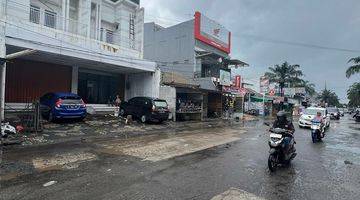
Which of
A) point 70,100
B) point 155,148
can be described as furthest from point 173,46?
point 155,148

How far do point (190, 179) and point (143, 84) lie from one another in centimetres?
1949

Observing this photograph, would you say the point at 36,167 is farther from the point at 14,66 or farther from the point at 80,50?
the point at 14,66

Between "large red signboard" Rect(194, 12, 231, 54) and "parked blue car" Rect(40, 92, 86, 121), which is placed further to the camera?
"large red signboard" Rect(194, 12, 231, 54)

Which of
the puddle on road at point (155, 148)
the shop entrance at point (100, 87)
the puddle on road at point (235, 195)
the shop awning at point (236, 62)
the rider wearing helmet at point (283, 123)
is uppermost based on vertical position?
the shop awning at point (236, 62)

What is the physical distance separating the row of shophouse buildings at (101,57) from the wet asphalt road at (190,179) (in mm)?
6680

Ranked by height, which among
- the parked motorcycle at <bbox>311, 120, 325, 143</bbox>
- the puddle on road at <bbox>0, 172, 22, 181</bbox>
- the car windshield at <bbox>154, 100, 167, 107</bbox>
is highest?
the car windshield at <bbox>154, 100, 167, 107</bbox>

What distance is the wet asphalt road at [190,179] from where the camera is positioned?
19.7 feet

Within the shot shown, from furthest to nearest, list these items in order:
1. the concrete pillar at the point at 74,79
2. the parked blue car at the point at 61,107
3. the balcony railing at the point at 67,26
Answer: the concrete pillar at the point at 74,79, the balcony railing at the point at 67,26, the parked blue car at the point at 61,107

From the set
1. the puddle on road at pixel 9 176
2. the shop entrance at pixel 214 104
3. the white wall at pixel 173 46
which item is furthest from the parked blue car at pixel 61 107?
the white wall at pixel 173 46

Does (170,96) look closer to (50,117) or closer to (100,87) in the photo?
(100,87)

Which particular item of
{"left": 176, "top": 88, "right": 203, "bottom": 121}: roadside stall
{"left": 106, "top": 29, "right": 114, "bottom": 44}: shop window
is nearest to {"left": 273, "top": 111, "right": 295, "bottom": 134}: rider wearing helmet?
{"left": 176, "top": 88, "right": 203, "bottom": 121}: roadside stall

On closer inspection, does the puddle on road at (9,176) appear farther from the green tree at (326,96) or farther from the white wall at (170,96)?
the green tree at (326,96)

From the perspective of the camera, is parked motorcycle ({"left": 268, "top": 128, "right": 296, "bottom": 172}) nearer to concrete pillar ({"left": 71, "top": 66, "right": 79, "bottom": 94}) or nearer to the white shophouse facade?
the white shophouse facade

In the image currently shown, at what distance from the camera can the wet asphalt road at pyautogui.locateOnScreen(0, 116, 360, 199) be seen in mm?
6012
